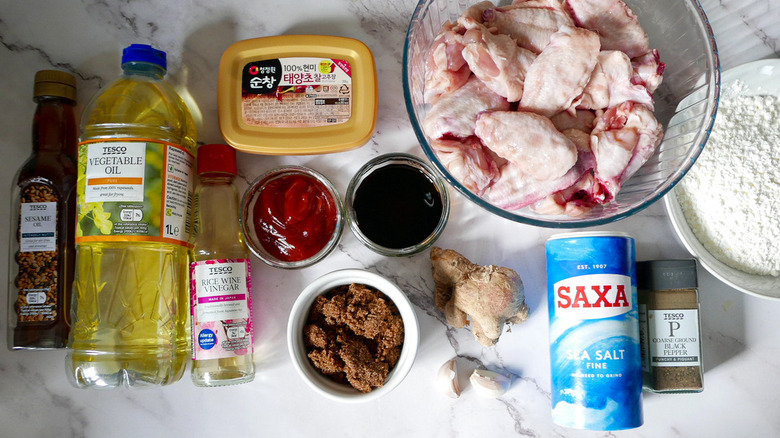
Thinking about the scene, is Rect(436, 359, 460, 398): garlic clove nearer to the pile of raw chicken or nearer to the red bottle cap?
the pile of raw chicken

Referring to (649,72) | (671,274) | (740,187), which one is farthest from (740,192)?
(649,72)

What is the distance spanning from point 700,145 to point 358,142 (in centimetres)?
61

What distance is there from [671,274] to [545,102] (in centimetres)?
43

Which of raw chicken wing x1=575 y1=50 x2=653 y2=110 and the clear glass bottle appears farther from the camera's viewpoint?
the clear glass bottle

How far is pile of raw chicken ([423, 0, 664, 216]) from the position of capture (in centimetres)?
86

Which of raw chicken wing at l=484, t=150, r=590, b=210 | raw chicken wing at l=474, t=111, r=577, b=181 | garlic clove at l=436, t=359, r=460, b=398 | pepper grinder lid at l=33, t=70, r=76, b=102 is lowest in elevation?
garlic clove at l=436, t=359, r=460, b=398

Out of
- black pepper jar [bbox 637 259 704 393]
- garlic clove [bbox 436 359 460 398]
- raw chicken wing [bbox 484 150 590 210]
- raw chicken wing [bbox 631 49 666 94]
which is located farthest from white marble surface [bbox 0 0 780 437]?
raw chicken wing [bbox 631 49 666 94]

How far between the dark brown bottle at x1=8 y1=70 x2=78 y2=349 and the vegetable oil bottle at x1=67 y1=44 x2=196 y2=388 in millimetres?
36

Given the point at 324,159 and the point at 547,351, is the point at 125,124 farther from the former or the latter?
the point at 547,351

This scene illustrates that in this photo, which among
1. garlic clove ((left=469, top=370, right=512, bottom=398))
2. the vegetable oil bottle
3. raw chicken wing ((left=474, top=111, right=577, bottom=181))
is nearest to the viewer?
raw chicken wing ((left=474, top=111, right=577, bottom=181))

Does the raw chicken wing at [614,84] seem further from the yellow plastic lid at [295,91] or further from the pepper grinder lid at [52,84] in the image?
the pepper grinder lid at [52,84]

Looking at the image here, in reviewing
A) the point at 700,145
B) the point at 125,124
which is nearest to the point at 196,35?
the point at 125,124

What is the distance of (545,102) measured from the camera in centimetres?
89

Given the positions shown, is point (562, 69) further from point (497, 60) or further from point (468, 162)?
point (468, 162)
